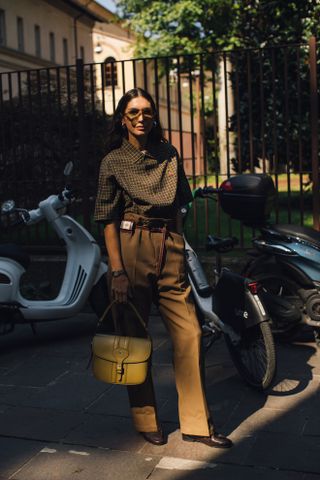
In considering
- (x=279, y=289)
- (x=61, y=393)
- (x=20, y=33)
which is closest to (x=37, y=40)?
(x=20, y=33)

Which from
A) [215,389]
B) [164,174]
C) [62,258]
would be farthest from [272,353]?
[62,258]

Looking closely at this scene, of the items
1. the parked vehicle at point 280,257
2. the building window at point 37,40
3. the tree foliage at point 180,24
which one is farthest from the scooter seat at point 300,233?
the building window at point 37,40

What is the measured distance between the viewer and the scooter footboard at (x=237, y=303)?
15.8ft

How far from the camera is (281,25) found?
1238cm

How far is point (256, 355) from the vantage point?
4.98m

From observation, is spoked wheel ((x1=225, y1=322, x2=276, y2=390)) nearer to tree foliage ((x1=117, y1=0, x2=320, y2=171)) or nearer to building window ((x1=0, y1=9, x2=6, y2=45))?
tree foliage ((x1=117, y1=0, x2=320, y2=171))

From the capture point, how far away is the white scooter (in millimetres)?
6090

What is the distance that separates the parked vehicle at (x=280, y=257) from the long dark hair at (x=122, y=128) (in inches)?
68.9

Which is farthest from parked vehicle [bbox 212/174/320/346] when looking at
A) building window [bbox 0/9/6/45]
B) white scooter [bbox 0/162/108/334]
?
building window [bbox 0/9/6/45]

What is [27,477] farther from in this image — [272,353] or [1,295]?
[1,295]

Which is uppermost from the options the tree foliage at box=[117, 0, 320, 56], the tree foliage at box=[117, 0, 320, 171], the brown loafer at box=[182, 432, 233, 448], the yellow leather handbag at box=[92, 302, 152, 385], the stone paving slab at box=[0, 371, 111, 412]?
the tree foliage at box=[117, 0, 320, 56]

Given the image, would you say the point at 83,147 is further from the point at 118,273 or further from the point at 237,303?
the point at 118,273

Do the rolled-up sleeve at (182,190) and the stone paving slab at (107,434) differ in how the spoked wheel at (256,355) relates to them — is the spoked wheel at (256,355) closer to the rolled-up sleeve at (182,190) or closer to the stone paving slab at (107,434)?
the stone paving slab at (107,434)

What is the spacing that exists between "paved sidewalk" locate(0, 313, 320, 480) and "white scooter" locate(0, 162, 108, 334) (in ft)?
1.19
